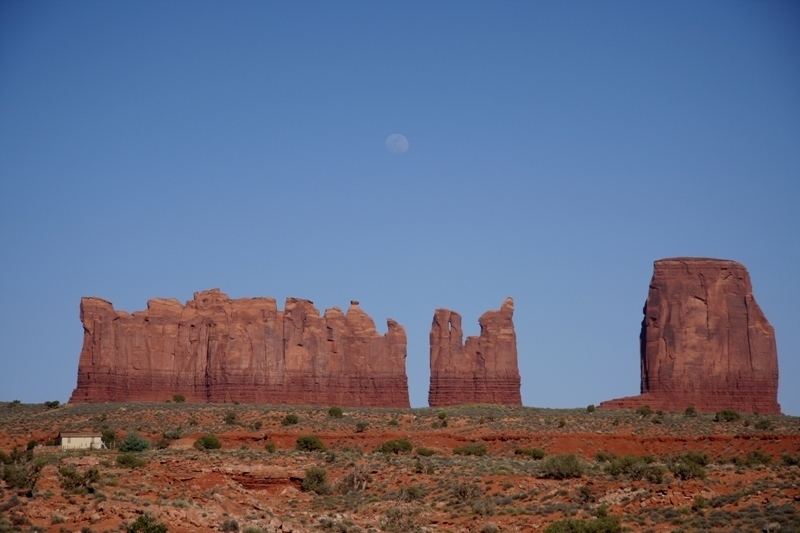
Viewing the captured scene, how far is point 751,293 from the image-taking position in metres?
97.2

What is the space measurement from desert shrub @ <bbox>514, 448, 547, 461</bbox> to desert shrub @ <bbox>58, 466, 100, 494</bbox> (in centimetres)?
2363

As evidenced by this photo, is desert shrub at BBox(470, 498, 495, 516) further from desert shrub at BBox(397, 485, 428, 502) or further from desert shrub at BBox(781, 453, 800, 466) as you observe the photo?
desert shrub at BBox(781, 453, 800, 466)

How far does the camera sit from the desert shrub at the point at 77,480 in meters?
43.5

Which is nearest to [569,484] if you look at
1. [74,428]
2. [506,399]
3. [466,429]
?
[466,429]

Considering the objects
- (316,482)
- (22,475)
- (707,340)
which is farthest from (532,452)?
(707,340)

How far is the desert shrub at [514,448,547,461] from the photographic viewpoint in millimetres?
59625

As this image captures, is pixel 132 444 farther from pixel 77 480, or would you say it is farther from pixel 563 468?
pixel 563 468

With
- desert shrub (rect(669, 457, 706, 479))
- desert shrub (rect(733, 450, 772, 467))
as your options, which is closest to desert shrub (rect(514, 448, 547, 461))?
desert shrub (rect(733, 450, 772, 467))

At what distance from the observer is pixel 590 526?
38.0 metres

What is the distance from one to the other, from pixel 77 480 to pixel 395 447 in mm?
20948

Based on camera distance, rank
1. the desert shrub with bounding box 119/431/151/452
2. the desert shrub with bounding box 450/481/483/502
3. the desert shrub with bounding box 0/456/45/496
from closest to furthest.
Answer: the desert shrub with bounding box 0/456/45/496 < the desert shrub with bounding box 450/481/483/502 < the desert shrub with bounding box 119/431/151/452

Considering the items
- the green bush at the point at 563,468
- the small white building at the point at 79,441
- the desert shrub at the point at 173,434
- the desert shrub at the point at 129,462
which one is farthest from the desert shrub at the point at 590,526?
the desert shrub at the point at 173,434

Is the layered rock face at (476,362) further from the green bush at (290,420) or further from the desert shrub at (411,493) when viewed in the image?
the desert shrub at (411,493)

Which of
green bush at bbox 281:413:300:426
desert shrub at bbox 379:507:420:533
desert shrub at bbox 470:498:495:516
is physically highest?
green bush at bbox 281:413:300:426
